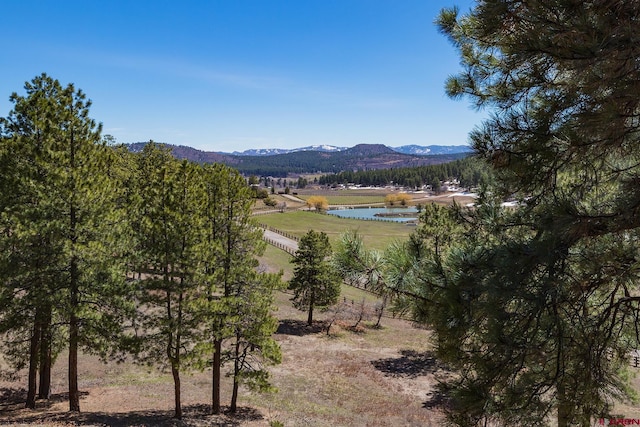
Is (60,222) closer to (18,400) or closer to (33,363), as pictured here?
(33,363)

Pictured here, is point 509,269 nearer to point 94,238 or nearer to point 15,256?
point 94,238

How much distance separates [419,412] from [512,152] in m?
16.3

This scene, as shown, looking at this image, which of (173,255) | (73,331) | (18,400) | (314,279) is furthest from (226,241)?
(314,279)

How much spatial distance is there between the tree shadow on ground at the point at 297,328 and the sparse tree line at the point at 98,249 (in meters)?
13.7

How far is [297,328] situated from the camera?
98.2ft

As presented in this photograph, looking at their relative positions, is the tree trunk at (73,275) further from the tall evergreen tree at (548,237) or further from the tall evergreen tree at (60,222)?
the tall evergreen tree at (548,237)

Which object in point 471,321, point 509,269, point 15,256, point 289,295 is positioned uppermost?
point 509,269

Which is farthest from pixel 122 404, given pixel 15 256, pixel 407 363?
pixel 407 363

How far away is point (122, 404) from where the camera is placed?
15.4 m

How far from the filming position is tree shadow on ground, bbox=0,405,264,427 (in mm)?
12086

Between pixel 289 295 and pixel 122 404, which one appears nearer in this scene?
pixel 122 404

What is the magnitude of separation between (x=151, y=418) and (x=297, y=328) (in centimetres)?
1664

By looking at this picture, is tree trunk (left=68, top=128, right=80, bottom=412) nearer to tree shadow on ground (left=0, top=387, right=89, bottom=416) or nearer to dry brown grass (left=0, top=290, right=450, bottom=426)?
dry brown grass (left=0, top=290, right=450, bottom=426)

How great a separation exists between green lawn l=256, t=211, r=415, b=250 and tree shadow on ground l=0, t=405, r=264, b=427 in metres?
48.8
